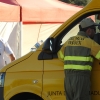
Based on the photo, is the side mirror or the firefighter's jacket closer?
the firefighter's jacket

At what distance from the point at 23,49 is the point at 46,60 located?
28.3ft

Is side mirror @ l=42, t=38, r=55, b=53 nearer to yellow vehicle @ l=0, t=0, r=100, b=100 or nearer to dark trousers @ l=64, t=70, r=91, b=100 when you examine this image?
yellow vehicle @ l=0, t=0, r=100, b=100

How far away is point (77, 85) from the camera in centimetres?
454

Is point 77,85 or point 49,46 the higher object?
point 49,46

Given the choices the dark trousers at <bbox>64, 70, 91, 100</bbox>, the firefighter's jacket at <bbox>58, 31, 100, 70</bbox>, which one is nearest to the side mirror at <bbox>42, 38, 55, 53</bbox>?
the firefighter's jacket at <bbox>58, 31, 100, 70</bbox>

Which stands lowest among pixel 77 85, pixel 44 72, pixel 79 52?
pixel 77 85

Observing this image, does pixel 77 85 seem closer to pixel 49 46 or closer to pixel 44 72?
pixel 44 72

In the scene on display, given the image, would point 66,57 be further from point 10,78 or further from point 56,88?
point 10,78

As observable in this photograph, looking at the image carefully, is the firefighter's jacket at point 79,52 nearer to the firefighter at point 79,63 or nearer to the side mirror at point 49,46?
the firefighter at point 79,63

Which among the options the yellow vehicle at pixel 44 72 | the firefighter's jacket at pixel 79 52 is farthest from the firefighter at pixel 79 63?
the yellow vehicle at pixel 44 72

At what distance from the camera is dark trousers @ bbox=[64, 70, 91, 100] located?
4.52 metres

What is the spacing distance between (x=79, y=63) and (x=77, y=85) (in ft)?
0.88

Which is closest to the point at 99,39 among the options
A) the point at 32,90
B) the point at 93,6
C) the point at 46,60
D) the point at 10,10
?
the point at 93,6

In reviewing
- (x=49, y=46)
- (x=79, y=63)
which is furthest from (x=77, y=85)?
(x=49, y=46)
